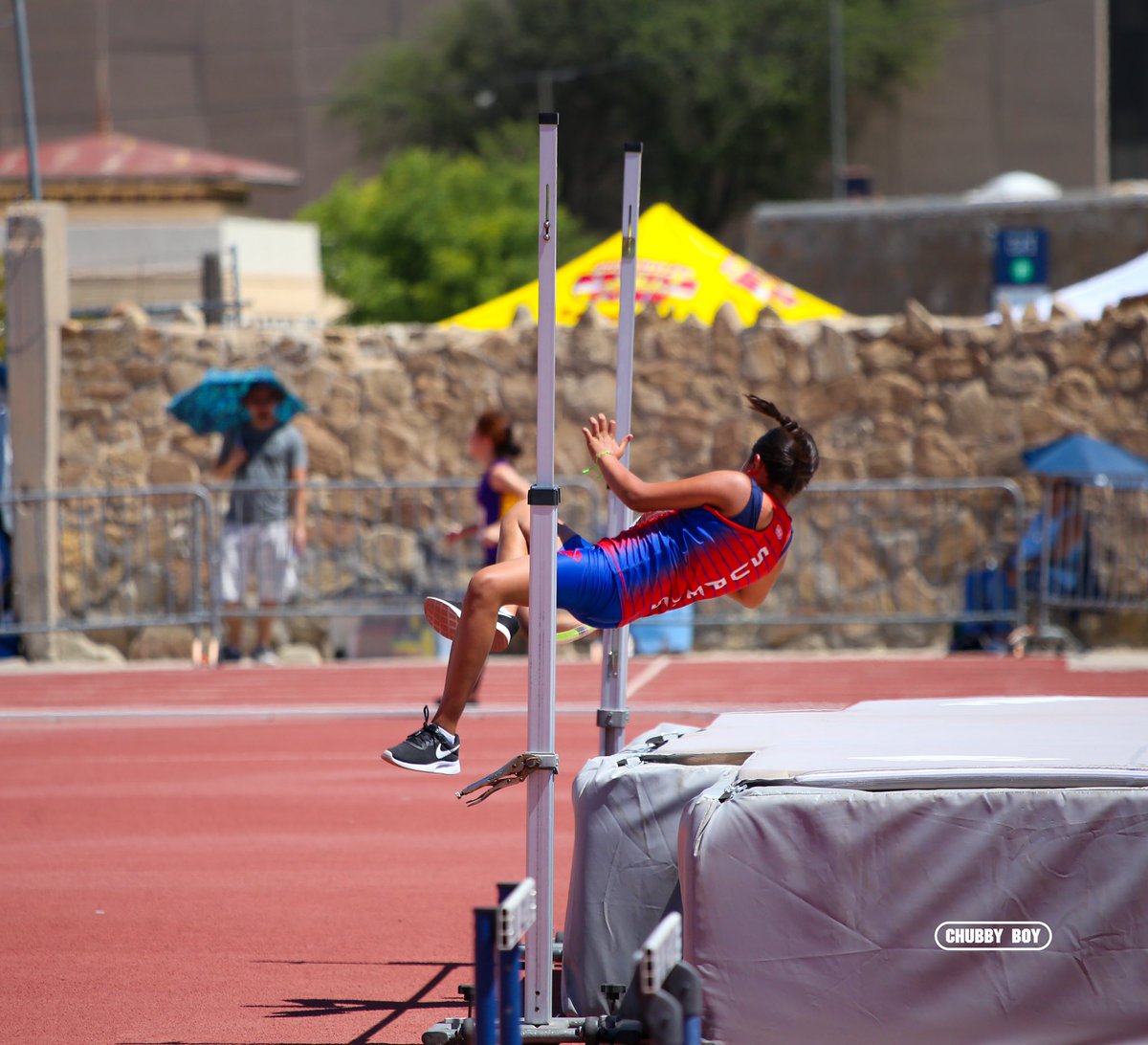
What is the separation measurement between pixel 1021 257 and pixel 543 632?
60.4 feet

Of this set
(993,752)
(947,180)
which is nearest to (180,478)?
(993,752)

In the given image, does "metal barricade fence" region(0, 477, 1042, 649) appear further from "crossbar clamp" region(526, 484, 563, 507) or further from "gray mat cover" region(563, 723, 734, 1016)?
"crossbar clamp" region(526, 484, 563, 507)

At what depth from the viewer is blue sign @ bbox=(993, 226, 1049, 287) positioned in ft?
71.4

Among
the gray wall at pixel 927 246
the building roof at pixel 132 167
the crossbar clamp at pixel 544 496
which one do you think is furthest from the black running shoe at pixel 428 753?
the building roof at pixel 132 167

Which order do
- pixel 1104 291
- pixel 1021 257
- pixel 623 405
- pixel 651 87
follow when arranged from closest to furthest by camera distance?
1. pixel 623 405
2. pixel 1104 291
3. pixel 1021 257
4. pixel 651 87

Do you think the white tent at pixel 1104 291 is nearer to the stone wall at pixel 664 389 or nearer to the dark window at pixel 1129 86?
the stone wall at pixel 664 389

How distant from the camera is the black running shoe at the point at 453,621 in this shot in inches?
206

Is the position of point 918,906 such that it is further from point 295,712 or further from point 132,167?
point 132,167

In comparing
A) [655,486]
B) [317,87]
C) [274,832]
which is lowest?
[274,832]

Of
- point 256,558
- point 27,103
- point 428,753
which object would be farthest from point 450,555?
point 428,753

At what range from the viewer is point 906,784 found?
434cm

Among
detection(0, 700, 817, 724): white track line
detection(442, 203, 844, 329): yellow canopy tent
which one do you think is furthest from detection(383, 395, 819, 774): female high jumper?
detection(442, 203, 844, 329): yellow canopy tent

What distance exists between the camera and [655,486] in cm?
513

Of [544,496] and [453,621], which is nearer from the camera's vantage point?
[544,496]
